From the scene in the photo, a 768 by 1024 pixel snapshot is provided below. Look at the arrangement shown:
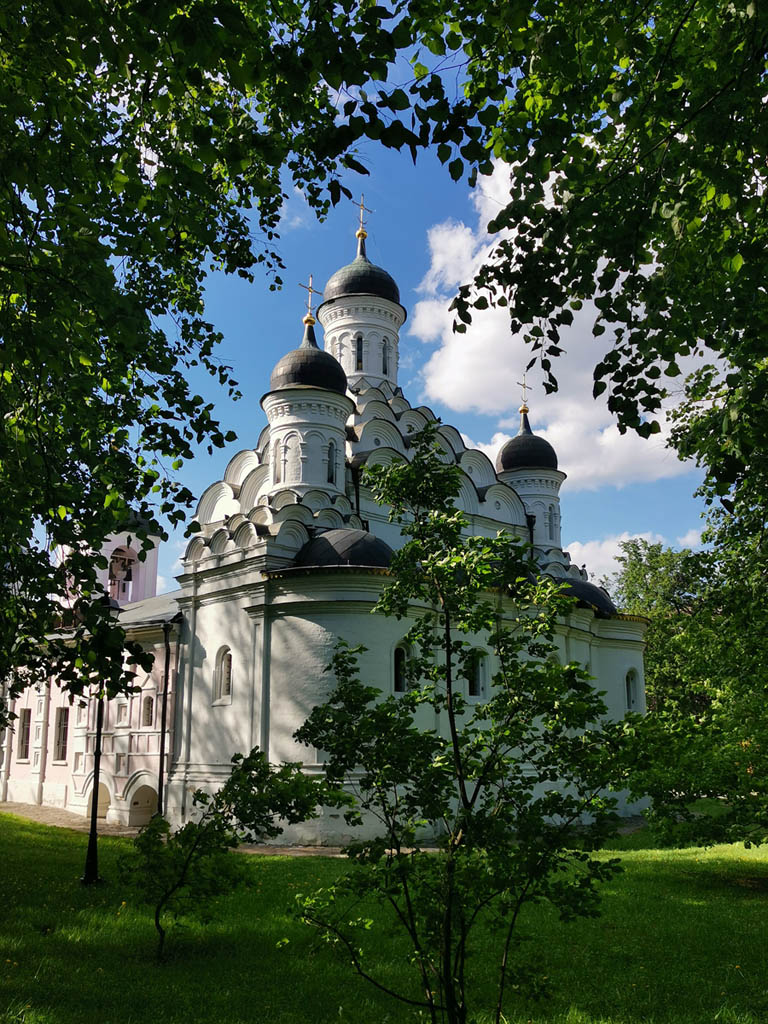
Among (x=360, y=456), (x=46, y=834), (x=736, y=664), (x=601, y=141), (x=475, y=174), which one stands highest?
(x=360, y=456)

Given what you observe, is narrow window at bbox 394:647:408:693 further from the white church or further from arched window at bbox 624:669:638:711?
arched window at bbox 624:669:638:711

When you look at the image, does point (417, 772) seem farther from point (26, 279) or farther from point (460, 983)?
point (26, 279)

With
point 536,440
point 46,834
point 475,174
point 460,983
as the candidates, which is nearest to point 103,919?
point 460,983

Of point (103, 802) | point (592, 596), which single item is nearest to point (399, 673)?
point (592, 596)

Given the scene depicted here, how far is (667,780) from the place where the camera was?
934 centimetres

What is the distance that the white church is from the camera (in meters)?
17.5

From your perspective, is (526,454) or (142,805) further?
(526,454)

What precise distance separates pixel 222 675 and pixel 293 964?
1279 centimetres

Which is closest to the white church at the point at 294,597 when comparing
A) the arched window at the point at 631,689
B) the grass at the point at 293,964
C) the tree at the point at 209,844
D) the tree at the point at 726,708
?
the arched window at the point at 631,689

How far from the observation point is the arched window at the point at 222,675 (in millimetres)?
19391

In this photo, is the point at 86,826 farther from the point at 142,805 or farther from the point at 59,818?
the point at 59,818

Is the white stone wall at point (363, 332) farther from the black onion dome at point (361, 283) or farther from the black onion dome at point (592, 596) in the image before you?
the black onion dome at point (592, 596)

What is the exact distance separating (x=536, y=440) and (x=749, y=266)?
23.8m

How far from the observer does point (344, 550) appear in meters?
17.7
